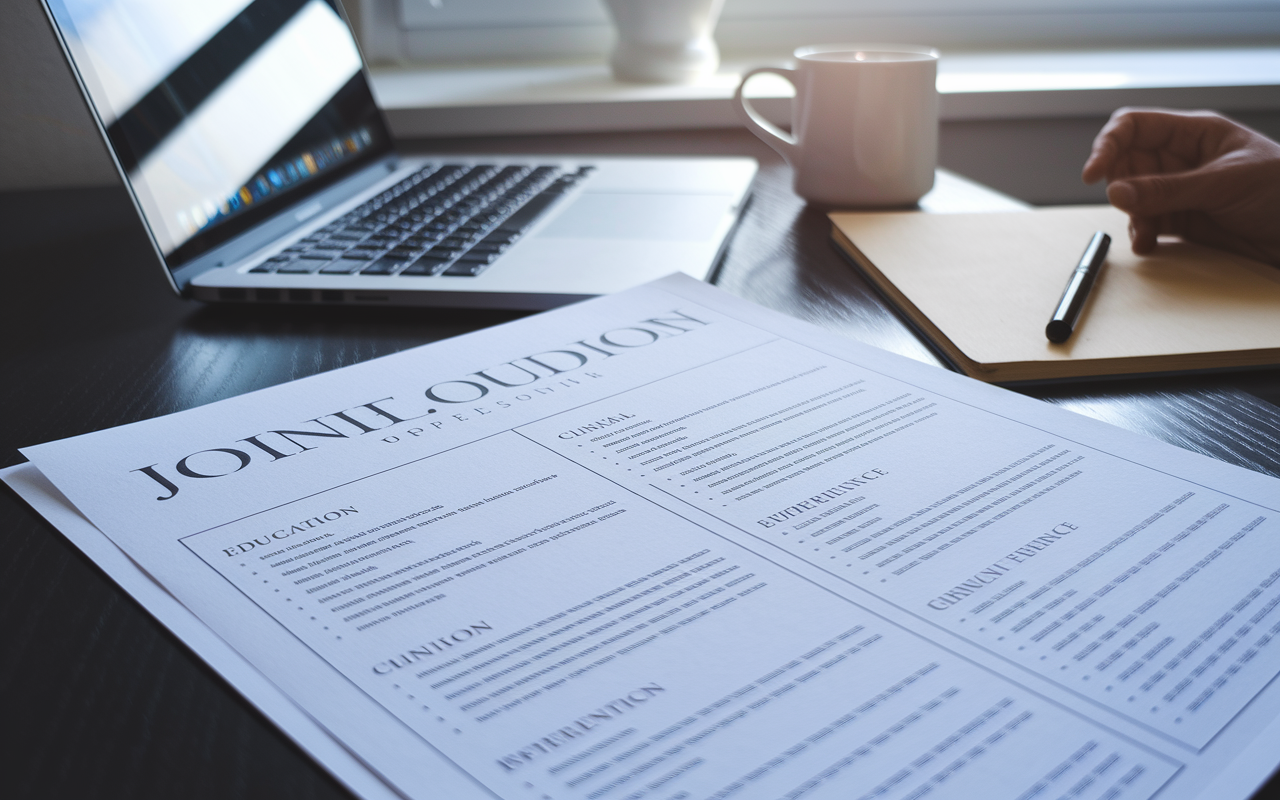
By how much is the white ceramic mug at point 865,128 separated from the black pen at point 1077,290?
19cm

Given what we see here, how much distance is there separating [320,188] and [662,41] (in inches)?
28.0

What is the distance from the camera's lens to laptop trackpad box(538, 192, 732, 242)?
699 mm

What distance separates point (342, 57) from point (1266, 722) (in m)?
0.89

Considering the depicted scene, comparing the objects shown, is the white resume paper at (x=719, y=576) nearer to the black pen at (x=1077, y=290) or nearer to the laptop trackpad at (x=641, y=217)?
the black pen at (x=1077, y=290)

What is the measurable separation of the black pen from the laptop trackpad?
26 centimetres

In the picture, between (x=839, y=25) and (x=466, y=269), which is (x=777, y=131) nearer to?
(x=466, y=269)

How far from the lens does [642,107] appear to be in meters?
1.23

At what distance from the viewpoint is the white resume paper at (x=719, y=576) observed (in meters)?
0.24

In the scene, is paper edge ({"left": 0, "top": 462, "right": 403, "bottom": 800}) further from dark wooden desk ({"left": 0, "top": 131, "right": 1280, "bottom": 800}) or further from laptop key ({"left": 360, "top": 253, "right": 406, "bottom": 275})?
laptop key ({"left": 360, "top": 253, "right": 406, "bottom": 275})

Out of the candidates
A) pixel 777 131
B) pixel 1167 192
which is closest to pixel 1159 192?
pixel 1167 192

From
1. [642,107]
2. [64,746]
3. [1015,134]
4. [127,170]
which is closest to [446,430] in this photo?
[64,746]

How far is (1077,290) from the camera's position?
55cm

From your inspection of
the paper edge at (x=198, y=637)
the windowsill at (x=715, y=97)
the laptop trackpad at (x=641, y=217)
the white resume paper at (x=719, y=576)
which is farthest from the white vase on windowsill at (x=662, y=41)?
the paper edge at (x=198, y=637)

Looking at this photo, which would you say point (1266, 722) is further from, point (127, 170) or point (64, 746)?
point (127, 170)
